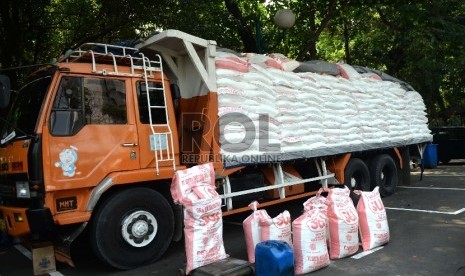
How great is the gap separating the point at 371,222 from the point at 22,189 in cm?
418

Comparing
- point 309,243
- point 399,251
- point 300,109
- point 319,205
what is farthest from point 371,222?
point 300,109

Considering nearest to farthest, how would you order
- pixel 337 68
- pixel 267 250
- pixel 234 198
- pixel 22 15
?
1. pixel 267 250
2. pixel 234 198
3. pixel 337 68
4. pixel 22 15

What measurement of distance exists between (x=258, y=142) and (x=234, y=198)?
88 centimetres

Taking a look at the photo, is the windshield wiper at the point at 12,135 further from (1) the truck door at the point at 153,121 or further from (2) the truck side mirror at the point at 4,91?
(1) the truck door at the point at 153,121

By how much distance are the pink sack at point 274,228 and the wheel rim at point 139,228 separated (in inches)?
53.4

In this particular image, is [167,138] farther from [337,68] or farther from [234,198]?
[337,68]

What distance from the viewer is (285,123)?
21.4 feet

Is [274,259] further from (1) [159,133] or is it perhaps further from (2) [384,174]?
(2) [384,174]

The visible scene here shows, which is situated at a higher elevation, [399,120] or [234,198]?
[399,120]

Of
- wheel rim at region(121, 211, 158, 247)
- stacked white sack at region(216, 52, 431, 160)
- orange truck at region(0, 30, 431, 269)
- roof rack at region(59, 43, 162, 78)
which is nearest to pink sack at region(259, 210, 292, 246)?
orange truck at region(0, 30, 431, 269)

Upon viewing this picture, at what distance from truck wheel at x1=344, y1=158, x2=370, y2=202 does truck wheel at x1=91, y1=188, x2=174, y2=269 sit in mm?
4007

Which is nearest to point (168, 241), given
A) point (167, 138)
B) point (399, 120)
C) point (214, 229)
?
point (214, 229)

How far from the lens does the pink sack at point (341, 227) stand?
490 centimetres

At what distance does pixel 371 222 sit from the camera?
5176mm
